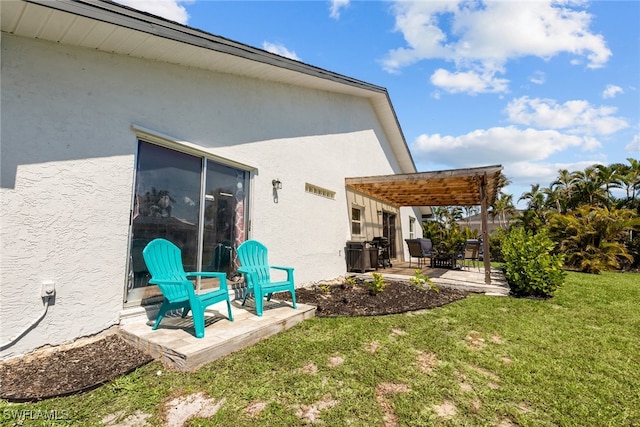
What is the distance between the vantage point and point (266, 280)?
4695 millimetres

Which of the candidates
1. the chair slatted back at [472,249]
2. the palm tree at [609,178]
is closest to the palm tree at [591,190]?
the palm tree at [609,178]

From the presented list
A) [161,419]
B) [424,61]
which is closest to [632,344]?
[161,419]

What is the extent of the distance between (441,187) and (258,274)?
6928mm

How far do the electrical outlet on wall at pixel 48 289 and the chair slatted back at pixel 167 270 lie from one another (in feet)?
2.70

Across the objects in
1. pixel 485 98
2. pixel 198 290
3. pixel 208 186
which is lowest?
pixel 198 290

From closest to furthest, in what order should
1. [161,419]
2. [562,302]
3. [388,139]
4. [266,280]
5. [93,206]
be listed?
[161,419]
[93,206]
[266,280]
[562,302]
[388,139]

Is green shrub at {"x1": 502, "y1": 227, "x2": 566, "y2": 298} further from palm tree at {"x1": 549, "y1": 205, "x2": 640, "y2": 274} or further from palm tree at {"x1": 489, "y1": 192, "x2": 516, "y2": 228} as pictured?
palm tree at {"x1": 489, "y1": 192, "x2": 516, "y2": 228}

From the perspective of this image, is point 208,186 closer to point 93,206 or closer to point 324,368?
point 93,206

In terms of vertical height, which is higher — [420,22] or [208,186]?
[420,22]

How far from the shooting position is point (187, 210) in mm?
4207

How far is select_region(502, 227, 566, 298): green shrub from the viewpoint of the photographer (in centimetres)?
593

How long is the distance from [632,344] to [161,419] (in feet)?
17.2

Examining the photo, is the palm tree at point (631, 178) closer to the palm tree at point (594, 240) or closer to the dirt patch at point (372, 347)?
the palm tree at point (594, 240)

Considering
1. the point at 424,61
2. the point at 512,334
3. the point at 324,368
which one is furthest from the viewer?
the point at 424,61
